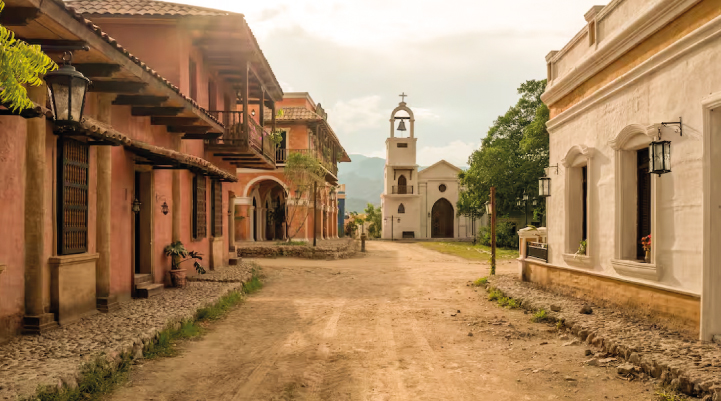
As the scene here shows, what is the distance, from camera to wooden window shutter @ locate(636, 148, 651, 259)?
8619mm

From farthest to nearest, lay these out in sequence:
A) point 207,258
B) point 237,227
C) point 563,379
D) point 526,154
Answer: point 526,154 < point 237,227 < point 207,258 < point 563,379

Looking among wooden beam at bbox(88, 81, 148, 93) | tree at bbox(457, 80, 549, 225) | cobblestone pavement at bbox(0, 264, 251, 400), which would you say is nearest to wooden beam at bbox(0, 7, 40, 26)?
wooden beam at bbox(88, 81, 148, 93)

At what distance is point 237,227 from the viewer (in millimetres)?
28359

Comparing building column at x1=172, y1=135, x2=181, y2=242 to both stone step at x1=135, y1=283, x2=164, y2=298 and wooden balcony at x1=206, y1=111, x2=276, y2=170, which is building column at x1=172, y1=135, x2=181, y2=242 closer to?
stone step at x1=135, y1=283, x2=164, y2=298

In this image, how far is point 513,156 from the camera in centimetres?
3303

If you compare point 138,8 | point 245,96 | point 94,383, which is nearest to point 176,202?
point 245,96

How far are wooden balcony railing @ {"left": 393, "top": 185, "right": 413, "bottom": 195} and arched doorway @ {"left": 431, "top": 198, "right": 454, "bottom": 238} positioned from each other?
3.16 metres

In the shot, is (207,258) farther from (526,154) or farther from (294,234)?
(526,154)

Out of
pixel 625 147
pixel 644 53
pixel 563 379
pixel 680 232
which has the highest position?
pixel 644 53

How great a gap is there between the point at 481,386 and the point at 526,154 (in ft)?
90.9

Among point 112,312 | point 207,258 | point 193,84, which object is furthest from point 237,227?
point 112,312

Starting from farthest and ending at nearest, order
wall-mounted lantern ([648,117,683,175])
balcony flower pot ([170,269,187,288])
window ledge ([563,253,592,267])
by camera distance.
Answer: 1. balcony flower pot ([170,269,187,288])
2. window ledge ([563,253,592,267])
3. wall-mounted lantern ([648,117,683,175])

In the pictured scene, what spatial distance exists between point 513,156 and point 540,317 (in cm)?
2503

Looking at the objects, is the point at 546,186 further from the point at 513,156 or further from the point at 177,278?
the point at 513,156
